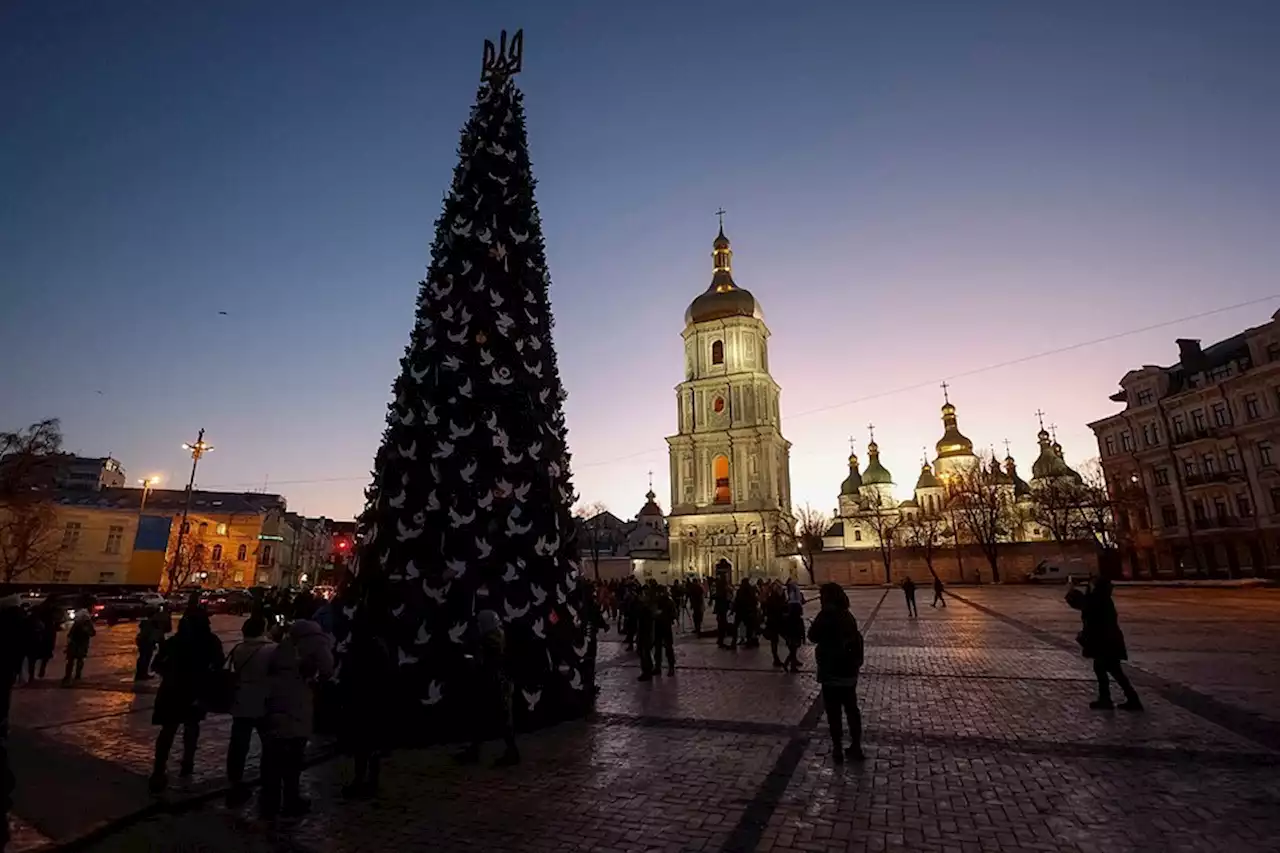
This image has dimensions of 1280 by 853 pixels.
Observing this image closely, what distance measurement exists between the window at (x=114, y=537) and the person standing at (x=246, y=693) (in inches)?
2605

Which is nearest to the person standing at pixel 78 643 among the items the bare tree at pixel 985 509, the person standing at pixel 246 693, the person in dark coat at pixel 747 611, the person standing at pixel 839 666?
the person standing at pixel 246 693

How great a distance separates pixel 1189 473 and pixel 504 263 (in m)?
61.8

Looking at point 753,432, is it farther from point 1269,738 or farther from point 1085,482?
point 1269,738

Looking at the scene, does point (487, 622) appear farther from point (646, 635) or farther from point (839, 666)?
point (646, 635)

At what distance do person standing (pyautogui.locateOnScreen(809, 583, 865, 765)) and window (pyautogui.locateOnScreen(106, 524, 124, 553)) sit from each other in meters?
70.2

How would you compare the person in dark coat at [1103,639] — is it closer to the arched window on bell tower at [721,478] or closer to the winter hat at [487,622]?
the winter hat at [487,622]

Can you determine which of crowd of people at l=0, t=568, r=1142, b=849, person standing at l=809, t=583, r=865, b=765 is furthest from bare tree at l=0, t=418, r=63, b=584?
person standing at l=809, t=583, r=865, b=765

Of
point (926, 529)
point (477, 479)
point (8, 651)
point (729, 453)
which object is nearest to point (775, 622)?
point (477, 479)

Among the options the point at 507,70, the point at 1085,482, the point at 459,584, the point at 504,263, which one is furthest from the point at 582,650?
the point at 1085,482

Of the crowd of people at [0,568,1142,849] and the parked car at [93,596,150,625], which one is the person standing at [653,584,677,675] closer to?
the crowd of people at [0,568,1142,849]

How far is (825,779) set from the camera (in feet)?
21.9

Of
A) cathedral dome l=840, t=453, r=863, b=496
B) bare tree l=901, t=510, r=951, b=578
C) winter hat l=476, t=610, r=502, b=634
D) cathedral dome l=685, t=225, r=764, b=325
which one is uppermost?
cathedral dome l=685, t=225, r=764, b=325

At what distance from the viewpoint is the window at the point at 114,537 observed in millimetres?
57000

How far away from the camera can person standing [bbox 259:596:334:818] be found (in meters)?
5.98
